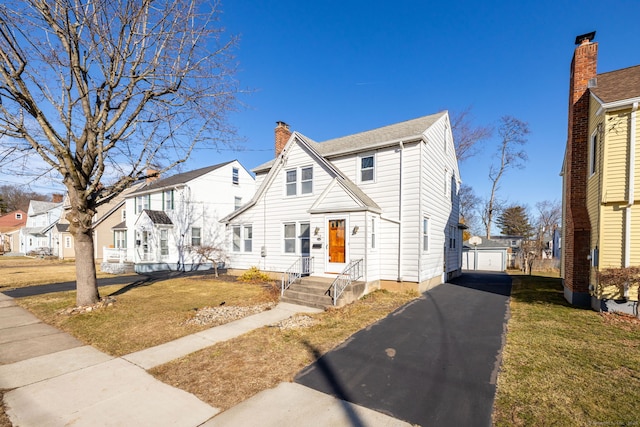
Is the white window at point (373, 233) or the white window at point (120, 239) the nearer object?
the white window at point (373, 233)

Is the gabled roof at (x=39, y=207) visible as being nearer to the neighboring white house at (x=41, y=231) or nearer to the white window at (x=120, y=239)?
the neighboring white house at (x=41, y=231)

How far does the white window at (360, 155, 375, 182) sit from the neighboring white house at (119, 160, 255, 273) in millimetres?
13202

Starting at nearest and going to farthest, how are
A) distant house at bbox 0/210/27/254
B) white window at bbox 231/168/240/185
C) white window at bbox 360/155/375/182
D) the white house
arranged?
1. the white house
2. white window at bbox 360/155/375/182
3. white window at bbox 231/168/240/185
4. distant house at bbox 0/210/27/254

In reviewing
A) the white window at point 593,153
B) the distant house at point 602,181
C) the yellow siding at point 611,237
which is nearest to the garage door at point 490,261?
the distant house at point 602,181

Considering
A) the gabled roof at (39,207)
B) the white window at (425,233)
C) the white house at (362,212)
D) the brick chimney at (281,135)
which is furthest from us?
the gabled roof at (39,207)

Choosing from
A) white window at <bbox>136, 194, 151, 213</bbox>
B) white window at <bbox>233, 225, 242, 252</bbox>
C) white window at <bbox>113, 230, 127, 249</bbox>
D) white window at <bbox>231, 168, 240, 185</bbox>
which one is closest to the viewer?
white window at <bbox>233, 225, 242, 252</bbox>

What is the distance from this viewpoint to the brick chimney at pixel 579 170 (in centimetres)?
921

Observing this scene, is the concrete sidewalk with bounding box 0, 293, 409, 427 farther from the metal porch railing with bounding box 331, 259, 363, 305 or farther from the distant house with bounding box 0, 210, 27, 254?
the distant house with bounding box 0, 210, 27, 254

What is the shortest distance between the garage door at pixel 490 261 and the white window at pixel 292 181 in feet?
73.0

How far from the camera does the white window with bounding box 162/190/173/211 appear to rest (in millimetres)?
20922

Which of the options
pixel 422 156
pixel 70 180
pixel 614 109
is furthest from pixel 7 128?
pixel 614 109

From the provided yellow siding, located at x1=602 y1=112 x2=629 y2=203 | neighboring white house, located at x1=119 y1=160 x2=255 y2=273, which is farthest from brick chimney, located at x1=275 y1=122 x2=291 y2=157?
yellow siding, located at x1=602 y1=112 x2=629 y2=203

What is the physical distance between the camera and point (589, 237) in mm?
9172

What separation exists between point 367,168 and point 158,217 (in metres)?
16.0
